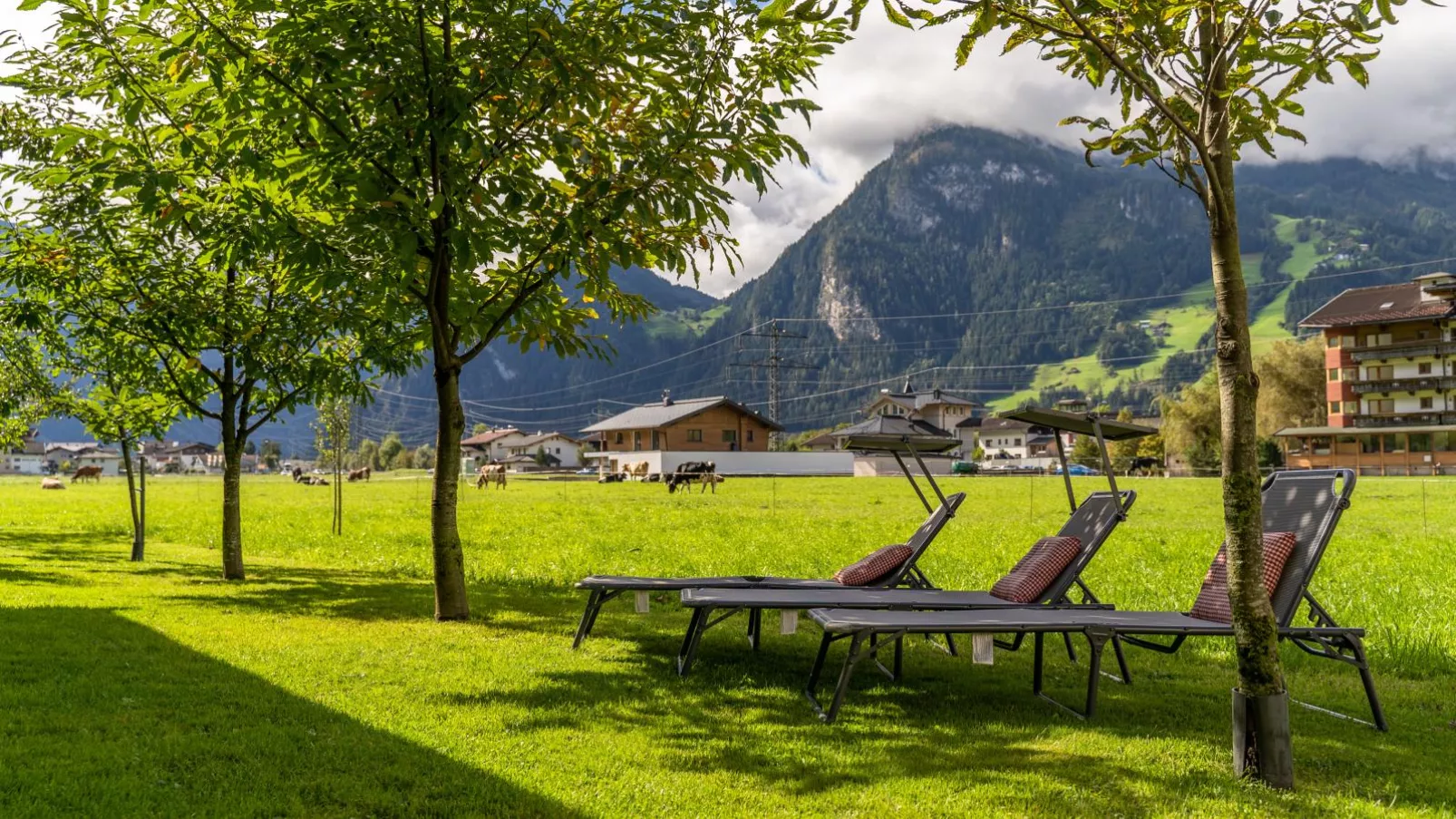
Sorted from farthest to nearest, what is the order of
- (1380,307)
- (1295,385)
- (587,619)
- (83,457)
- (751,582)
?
(83,457), (1295,385), (1380,307), (751,582), (587,619)

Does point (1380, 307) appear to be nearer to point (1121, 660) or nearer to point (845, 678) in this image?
point (1121, 660)

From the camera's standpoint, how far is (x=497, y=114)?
304 inches

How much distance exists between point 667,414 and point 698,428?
277cm

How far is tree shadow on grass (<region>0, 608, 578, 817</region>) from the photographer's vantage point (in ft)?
13.4

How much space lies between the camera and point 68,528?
2116 centimetres

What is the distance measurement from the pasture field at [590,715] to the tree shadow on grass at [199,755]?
20 millimetres

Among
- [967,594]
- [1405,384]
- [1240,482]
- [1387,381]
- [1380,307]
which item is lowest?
[967,594]

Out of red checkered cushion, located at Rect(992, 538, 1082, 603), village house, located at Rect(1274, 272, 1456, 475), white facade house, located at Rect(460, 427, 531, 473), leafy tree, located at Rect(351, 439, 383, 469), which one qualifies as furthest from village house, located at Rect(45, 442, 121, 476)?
red checkered cushion, located at Rect(992, 538, 1082, 603)

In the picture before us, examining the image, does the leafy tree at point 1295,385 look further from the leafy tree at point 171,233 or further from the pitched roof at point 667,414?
the leafy tree at point 171,233

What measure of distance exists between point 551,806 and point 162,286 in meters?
8.77

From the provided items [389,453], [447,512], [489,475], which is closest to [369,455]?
[389,453]

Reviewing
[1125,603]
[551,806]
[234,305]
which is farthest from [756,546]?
[551,806]

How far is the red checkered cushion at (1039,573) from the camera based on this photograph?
7.18 m

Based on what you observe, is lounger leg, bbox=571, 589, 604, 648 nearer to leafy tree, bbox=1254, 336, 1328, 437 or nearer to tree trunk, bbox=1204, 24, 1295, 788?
tree trunk, bbox=1204, 24, 1295, 788
